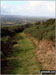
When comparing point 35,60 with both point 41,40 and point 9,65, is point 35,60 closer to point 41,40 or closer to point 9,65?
point 9,65

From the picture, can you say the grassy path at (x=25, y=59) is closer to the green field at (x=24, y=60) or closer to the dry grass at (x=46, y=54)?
the green field at (x=24, y=60)

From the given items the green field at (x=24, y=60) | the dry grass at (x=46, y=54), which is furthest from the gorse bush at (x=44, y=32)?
the green field at (x=24, y=60)

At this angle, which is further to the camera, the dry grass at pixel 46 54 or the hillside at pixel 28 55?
the dry grass at pixel 46 54

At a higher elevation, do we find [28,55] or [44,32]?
[44,32]

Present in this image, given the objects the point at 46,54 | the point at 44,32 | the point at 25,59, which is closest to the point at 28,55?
the point at 25,59

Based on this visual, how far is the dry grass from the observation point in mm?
2780

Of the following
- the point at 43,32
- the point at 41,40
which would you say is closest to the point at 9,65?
the point at 41,40

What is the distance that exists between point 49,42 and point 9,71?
5.38 ft

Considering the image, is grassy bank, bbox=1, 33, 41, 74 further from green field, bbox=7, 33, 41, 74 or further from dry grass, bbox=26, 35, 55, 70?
dry grass, bbox=26, 35, 55, 70

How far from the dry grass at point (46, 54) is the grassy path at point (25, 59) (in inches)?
5.3

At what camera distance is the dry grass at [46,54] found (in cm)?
278

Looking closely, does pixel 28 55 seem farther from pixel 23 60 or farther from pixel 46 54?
pixel 46 54

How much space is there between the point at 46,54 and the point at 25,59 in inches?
23.0

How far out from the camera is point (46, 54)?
325cm
